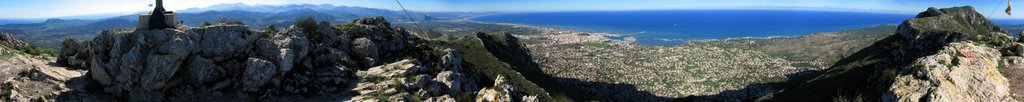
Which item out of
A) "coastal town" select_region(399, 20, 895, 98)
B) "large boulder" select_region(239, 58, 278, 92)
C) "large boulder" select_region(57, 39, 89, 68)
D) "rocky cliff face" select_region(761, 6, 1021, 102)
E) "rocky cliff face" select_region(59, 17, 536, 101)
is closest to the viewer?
"rocky cliff face" select_region(59, 17, 536, 101)

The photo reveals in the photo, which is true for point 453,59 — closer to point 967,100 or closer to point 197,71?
point 197,71

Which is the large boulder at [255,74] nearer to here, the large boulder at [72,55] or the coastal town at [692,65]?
the large boulder at [72,55]

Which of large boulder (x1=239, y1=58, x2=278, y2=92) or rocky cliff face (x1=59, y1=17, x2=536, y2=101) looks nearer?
rocky cliff face (x1=59, y1=17, x2=536, y2=101)

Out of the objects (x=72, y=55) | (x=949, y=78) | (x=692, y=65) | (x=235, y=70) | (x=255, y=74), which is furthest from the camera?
(x=692, y=65)

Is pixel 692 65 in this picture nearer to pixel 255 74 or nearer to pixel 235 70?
pixel 255 74

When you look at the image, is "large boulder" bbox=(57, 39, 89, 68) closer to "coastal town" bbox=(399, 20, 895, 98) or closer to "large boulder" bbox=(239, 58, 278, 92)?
"large boulder" bbox=(239, 58, 278, 92)

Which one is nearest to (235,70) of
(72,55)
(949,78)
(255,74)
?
(255,74)

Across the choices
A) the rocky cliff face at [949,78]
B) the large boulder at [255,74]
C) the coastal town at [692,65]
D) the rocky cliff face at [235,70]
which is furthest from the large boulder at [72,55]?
the coastal town at [692,65]

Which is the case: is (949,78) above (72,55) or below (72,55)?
below

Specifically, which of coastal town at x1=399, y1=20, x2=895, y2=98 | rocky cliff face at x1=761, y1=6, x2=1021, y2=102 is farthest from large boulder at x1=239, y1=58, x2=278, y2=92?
coastal town at x1=399, y1=20, x2=895, y2=98
